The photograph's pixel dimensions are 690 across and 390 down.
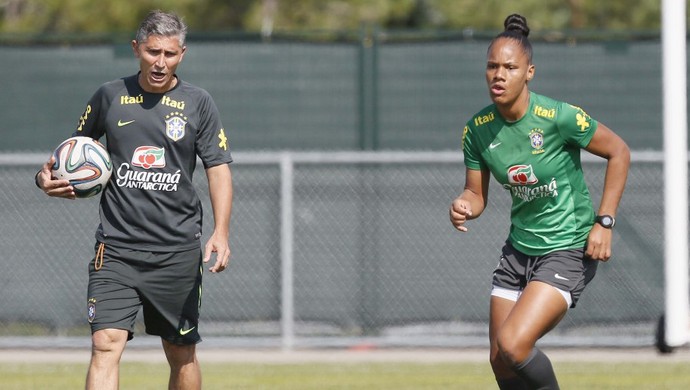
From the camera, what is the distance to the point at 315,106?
1192cm

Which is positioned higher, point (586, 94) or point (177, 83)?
point (177, 83)

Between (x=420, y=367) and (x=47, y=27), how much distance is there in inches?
513

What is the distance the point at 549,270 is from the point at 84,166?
2473 mm

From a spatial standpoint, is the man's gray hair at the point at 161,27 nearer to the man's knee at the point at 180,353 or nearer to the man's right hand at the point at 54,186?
the man's right hand at the point at 54,186

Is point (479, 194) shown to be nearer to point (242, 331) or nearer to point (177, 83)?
point (177, 83)

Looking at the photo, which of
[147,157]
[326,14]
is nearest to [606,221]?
[147,157]

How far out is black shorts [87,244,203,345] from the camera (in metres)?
6.32

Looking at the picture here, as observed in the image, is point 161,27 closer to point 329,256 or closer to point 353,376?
point 353,376

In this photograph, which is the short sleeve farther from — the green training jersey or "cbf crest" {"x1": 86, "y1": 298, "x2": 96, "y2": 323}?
"cbf crest" {"x1": 86, "y1": 298, "x2": 96, "y2": 323}

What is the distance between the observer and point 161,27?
20.6 ft

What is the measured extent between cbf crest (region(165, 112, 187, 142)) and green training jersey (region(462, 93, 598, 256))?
1.54 m

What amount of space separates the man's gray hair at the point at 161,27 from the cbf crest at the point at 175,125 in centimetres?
38

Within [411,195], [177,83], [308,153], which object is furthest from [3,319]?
[177,83]

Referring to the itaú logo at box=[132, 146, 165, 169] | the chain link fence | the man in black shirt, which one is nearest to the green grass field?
the chain link fence
